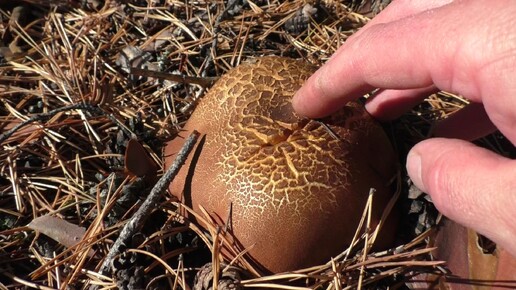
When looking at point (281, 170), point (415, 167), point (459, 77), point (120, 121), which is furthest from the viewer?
point (120, 121)

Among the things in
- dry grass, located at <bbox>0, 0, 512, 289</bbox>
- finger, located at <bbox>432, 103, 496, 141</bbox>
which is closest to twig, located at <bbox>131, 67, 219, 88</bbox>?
dry grass, located at <bbox>0, 0, 512, 289</bbox>

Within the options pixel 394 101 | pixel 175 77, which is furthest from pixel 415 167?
pixel 175 77

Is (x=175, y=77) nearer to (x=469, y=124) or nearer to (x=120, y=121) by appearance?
(x=120, y=121)

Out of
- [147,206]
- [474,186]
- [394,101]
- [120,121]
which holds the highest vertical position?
[474,186]

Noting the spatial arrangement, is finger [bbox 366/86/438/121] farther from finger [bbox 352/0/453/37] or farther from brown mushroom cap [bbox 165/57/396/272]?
finger [bbox 352/0/453/37]

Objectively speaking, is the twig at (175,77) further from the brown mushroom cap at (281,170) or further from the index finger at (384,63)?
the index finger at (384,63)

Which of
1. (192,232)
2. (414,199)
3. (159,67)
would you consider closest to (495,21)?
(414,199)
